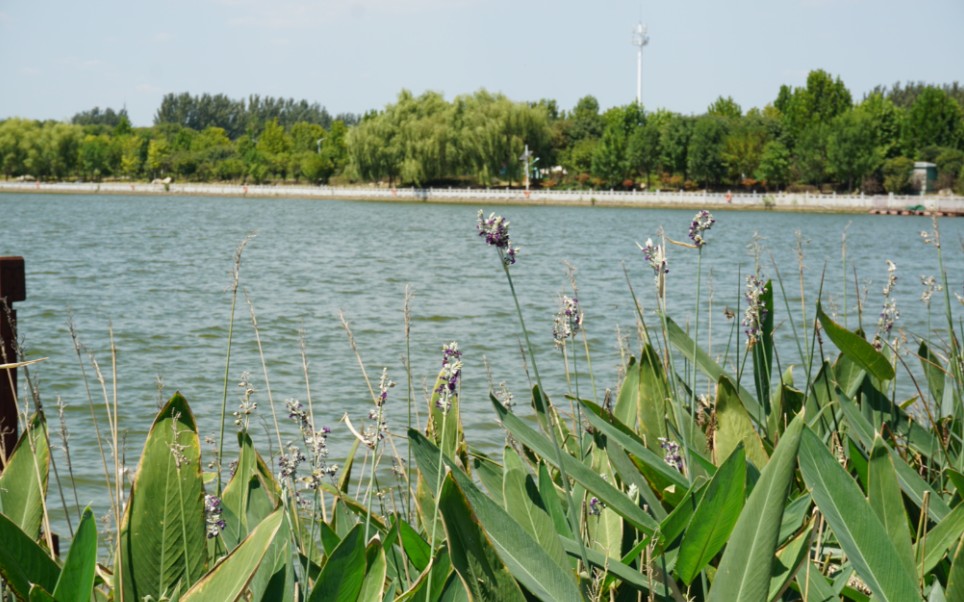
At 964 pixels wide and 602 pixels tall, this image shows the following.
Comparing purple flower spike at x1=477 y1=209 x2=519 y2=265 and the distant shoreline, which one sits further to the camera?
the distant shoreline

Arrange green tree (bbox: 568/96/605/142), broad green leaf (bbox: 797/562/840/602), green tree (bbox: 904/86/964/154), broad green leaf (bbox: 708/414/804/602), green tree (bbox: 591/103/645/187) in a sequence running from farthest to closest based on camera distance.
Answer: green tree (bbox: 568/96/605/142), green tree (bbox: 591/103/645/187), green tree (bbox: 904/86/964/154), broad green leaf (bbox: 797/562/840/602), broad green leaf (bbox: 708/414/804/602)

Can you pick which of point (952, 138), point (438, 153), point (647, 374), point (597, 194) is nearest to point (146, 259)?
point (647, 374)

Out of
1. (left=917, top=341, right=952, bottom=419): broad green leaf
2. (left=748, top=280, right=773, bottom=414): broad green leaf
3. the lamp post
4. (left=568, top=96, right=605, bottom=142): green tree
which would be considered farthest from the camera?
(left=568, top=96, right=605, bottom=142): green tree

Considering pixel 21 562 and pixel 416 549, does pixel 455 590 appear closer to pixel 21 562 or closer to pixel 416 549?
pixel 416 549

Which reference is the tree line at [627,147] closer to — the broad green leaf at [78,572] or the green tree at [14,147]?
the green tree at [14,147]

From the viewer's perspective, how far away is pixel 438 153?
190ft

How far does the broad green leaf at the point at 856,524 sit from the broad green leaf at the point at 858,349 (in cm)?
82

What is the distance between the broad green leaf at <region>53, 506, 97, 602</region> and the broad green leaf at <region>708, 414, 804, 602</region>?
2.84 feet

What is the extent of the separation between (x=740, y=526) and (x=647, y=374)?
122cm

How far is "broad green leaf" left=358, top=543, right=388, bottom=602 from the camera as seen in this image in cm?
146

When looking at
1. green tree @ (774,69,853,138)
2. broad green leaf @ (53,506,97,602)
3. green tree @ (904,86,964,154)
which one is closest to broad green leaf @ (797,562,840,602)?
broad green leaf @ (53,506,97,602)

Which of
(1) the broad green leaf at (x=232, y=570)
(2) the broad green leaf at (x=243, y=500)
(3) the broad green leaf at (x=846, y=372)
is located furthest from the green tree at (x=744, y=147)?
(1) the broad green leaf at (x=232, y=570)

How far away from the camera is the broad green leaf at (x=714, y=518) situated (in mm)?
1447

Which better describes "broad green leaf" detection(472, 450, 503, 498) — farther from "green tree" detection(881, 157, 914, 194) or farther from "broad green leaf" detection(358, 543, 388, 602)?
"green tree" detection(881, 157, 914, 194)
